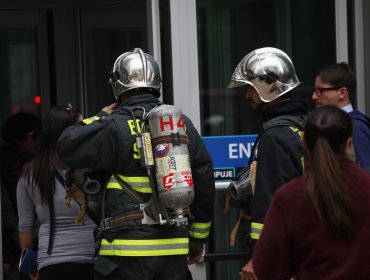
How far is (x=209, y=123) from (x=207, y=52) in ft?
1.51

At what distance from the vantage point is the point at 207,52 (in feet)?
18.5

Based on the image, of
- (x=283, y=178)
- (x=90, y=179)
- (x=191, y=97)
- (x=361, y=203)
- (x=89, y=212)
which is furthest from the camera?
(x=191, y=97)

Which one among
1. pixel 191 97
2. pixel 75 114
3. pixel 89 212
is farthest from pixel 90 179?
pixel 191 97

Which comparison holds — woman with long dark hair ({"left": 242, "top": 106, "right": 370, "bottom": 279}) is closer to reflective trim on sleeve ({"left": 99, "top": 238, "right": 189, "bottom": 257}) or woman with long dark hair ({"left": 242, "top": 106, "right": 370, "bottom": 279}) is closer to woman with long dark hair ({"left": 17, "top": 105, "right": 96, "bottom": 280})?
reflective trim on sleeve ({"left": 99, "top": 238, "right": 189, "bottom": 257})

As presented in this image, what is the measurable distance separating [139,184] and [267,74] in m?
0.82

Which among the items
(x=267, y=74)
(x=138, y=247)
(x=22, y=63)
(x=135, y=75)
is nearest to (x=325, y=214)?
(x=138, y=247)

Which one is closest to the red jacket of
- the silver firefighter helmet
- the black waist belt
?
the black waist belt

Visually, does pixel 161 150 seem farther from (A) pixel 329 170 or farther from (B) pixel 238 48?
(B) pixel 238 48

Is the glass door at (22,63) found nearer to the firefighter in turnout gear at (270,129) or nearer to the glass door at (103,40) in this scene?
the glass door at (103,40)

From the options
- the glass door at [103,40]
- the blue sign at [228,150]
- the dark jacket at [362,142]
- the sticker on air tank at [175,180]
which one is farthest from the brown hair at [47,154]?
the glass door at [103,40]

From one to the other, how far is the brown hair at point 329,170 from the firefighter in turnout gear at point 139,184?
1.15 metres

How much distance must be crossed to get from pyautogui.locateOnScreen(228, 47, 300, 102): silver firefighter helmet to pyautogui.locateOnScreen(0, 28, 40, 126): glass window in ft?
17.2

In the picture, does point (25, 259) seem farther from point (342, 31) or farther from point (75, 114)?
point (342, 31)

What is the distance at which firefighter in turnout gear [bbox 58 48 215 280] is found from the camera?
13.0 feet
